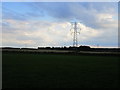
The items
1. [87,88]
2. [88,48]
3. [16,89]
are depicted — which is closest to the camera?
[16,89]

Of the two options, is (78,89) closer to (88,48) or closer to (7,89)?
(7,89)

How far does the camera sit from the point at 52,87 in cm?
1381

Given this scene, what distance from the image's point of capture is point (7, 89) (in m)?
13.0

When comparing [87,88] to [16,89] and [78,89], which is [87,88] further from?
[16,89]

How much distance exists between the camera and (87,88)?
45.3 ft

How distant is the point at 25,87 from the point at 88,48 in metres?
136

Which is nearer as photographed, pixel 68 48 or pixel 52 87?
pixel 52 87

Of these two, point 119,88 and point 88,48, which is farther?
point 88,48

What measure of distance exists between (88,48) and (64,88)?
136m

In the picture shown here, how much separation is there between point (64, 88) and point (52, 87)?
61cm

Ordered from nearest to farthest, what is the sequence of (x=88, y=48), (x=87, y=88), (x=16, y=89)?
(x=16, y=89) → (x=87, y=88) → (x=88, y=48)

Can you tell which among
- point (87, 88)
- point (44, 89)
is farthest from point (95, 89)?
point (44, 89)

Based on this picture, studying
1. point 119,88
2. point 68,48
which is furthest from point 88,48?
point 119,88

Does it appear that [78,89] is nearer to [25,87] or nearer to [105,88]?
[105,88]
